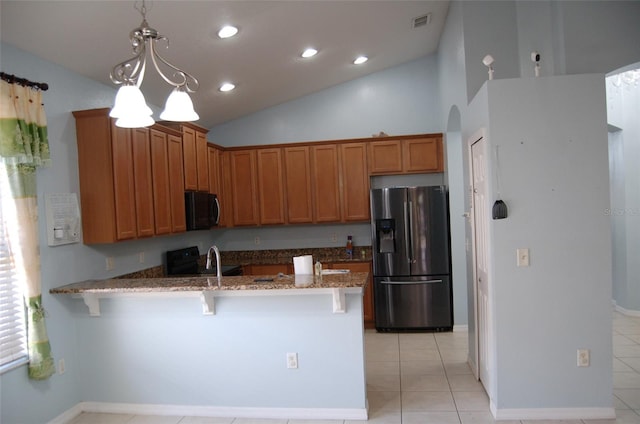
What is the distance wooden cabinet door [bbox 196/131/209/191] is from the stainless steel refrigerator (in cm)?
196

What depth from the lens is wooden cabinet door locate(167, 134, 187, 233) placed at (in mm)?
4211

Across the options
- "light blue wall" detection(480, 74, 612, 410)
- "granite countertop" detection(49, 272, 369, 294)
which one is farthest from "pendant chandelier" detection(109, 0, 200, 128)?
"light blue wall" detection(480, 74, 612, 410)

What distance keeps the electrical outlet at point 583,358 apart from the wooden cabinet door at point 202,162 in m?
3.81

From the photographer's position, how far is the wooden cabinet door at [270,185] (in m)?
5.72

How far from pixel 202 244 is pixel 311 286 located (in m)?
3.17

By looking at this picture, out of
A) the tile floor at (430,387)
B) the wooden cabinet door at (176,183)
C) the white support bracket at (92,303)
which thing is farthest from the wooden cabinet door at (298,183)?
the white support bracket at (92,303)

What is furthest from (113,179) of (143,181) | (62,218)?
(62,218)

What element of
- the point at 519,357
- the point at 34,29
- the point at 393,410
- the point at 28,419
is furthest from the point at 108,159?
the point at 519,357

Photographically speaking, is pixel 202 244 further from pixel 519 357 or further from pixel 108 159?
pixel 519 357

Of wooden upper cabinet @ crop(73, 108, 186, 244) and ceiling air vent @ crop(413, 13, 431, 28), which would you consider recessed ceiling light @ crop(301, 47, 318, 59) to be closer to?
ceiling air vent @ crop(413, 13, 431, 28)

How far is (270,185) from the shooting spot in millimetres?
5738

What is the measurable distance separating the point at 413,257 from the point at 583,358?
2358mm

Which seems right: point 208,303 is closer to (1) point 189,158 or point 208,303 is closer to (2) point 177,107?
(2) point 177,107

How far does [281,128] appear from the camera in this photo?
19.8ft
